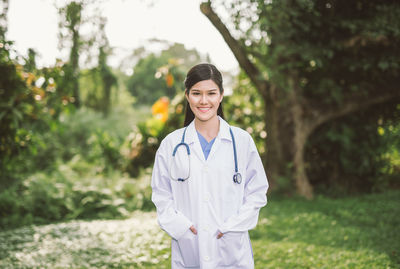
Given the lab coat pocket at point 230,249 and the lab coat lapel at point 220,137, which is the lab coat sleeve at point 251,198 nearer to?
the lab coat pocket at point 230,249

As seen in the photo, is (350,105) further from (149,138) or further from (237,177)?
(237,177)

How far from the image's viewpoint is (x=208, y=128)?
2.62 m

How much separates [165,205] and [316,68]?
676 centimetres

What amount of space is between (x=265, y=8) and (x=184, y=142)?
3.78m

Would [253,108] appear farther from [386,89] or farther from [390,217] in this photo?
[390,217]

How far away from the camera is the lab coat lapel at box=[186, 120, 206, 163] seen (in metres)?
2.46

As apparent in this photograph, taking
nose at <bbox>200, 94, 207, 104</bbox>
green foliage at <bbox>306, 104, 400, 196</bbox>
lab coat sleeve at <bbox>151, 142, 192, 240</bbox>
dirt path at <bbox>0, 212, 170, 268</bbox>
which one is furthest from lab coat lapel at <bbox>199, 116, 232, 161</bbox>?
green foliage at <bbox>306, 104, 400, 196</bbox>

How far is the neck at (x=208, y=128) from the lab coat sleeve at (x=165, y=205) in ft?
1.10

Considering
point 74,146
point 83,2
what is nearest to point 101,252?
point 83,2

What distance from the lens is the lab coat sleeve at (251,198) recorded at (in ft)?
7.83

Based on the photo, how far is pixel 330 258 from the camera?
15.2 feet

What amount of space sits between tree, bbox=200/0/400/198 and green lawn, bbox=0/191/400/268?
1.42m

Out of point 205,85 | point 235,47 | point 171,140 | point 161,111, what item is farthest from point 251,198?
point 161,111

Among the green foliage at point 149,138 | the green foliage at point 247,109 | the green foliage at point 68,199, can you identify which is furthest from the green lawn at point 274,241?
the green foliage at point 149,138
